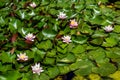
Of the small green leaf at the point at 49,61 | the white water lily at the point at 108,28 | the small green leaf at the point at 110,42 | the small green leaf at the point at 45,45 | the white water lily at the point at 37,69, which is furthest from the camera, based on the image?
the white water lily at the point at 108,28

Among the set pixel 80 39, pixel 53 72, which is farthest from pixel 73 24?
pixel 53 72

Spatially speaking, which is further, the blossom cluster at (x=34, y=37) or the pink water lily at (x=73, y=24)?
the pink water lily at (x=73, y=24)

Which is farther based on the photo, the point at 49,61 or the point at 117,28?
the point at 117,28

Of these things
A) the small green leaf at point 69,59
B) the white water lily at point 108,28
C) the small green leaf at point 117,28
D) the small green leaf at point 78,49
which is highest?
the white water lily at point 108,28

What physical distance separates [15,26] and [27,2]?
2.37 feet

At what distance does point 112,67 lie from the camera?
2570mm

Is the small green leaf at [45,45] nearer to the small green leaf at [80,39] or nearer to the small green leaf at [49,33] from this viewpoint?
the small green leaf at [49,33]

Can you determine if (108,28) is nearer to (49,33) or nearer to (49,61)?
(49,33)

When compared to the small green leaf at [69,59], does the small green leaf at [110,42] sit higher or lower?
higher

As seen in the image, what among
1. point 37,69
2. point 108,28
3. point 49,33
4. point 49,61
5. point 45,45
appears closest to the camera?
point 37,69

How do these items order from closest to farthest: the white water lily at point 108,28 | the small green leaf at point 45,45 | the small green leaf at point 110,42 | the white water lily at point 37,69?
1. the white water lily at point 37,69
2. the small green leaf at point 45,45
3. the small green leaf at point 110,42
4. the white water lily at point 108,28

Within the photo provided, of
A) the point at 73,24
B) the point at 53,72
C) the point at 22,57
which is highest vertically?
the point at 73,24

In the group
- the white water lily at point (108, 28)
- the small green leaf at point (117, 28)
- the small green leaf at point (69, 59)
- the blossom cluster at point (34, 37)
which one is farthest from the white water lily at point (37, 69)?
the small green leaf at point (117, 28)

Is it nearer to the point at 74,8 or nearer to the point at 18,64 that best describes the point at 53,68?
the point at 18,64
